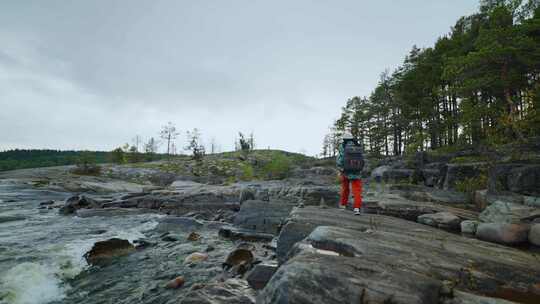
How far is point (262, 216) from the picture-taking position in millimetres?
15078

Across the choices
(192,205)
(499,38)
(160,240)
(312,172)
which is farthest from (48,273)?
(312,172)

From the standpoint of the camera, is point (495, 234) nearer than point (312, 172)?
Yes

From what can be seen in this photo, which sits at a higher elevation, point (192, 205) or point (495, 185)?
point (495, 185)

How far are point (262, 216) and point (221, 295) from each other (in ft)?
31.2

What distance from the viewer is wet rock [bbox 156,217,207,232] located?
14470 millimetres

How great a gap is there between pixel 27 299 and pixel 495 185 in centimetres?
2273

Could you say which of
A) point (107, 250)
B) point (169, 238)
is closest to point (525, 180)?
point (169, 238)

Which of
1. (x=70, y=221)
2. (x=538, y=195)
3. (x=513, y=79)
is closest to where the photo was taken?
(x=538, y=195)

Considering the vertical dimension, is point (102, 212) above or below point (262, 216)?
below

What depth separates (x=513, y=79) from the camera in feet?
61.6

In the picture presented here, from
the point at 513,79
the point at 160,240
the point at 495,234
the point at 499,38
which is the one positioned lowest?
the point at 160,240

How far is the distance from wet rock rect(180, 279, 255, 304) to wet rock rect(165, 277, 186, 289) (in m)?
1.66

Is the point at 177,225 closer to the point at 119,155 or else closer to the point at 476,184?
the point at 476,184

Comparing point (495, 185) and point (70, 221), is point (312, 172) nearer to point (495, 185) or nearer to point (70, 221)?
point (495, 185)
